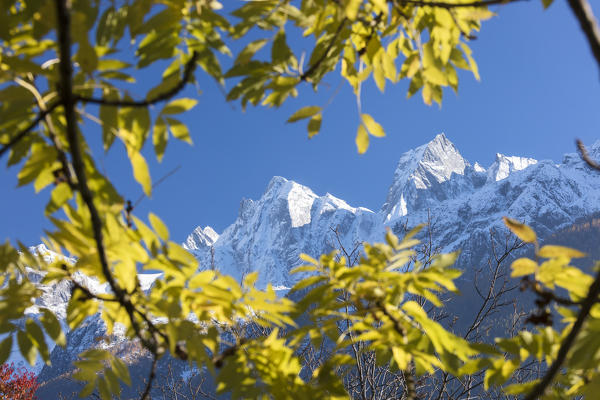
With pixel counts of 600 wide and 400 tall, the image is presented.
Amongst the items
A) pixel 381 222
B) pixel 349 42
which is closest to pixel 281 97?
pixel 349 42

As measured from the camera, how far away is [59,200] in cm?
93

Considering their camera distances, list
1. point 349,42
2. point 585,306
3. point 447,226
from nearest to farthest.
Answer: point 585,306, point 349,42, point 447,226

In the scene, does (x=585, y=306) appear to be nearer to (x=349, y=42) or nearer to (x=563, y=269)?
(x=563, y=269)

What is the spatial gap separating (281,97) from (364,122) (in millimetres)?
294

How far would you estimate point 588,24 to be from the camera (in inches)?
25.1

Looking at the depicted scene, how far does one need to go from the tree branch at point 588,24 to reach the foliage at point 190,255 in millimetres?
354

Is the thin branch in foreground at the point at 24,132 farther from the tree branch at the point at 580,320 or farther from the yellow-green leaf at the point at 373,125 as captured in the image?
the tree branch at the point at 580,320

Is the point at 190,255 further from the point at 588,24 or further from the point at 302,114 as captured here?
the point at 588,24

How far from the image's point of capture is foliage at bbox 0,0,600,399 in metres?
0.80

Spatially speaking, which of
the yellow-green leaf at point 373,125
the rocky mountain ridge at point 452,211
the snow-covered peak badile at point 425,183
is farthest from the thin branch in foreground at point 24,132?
the snow-covered peak badile at point 425,183

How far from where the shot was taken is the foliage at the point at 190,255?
2.63 ft

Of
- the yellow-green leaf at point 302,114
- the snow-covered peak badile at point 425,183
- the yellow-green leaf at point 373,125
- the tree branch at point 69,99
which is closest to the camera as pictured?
the tree branch at point 69,99

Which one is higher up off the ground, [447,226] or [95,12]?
[447,226]

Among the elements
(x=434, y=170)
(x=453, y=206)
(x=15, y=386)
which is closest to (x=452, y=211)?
(x=453, y=206)
